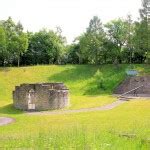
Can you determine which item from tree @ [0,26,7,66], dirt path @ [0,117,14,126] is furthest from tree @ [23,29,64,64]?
dirt path @ [0,117,14,126]

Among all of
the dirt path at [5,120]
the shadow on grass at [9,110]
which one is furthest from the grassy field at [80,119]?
the dirt path at [5,120]

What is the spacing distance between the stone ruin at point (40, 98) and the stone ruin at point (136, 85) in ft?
60.4

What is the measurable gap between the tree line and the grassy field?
5445 millimetres

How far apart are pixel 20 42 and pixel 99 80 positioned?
21131mm

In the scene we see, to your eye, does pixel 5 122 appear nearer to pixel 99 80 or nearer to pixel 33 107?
pixel 33 107

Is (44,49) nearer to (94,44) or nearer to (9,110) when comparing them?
(94,44)

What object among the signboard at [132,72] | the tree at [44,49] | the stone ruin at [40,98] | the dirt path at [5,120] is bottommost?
the dirt path at [5,120]

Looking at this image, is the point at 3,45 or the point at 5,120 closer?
the point at 5,120

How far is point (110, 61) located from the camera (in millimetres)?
83875

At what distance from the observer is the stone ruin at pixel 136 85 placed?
5950 centimetres

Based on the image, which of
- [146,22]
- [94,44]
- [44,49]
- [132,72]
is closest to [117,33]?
[94,44]

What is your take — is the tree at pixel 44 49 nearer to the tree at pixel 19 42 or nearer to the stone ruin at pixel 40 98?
the tree at pixel 19 42

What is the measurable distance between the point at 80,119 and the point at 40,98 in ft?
33.0

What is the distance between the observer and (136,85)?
202ft
